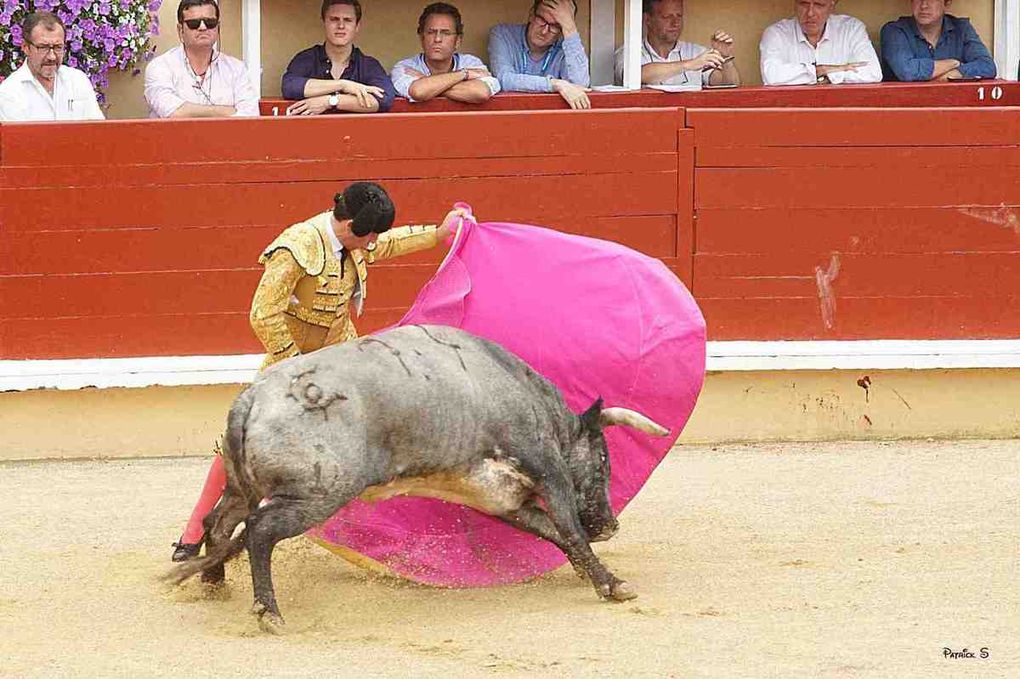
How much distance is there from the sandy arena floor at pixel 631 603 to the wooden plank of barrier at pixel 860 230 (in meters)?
Result: 1.01

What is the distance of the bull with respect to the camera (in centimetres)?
405

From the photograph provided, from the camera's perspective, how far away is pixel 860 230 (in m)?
6.79

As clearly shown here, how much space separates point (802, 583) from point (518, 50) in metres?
3.26

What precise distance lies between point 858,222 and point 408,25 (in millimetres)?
2109

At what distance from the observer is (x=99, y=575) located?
4832 mm

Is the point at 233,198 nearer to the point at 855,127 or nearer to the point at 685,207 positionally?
the point at 685,207

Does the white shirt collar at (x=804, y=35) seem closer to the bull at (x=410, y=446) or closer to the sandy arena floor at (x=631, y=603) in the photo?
the sandy arena floor at (x=631, y=603)

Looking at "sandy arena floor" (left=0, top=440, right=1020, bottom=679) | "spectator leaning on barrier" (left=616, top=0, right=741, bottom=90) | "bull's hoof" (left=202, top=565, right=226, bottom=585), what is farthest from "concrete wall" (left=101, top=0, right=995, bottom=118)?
"bull's hoof" (left=202, top=565, right=226, bottom=585)

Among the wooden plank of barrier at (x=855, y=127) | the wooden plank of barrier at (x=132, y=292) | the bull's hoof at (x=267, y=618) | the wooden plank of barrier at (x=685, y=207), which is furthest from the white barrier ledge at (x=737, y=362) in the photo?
the bull's hoof at (x=267, y=618)

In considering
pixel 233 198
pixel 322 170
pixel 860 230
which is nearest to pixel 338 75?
pixel 322 170

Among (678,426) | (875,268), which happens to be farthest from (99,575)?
(875,268)

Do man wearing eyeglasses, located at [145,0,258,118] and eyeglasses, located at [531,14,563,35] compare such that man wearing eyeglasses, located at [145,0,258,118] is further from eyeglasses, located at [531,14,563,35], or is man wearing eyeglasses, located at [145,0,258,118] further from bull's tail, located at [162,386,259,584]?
bull's tail, located at [162,386,259,584]

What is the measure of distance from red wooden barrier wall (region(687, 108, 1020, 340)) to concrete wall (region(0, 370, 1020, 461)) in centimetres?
19

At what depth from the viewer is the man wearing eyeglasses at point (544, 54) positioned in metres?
7.07
